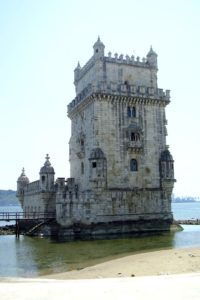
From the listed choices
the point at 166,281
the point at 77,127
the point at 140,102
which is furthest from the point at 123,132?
the point at 166,281

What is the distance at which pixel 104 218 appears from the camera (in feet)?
131

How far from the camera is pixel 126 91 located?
42906 mm

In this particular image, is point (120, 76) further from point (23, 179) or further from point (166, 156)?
point (23, 179)

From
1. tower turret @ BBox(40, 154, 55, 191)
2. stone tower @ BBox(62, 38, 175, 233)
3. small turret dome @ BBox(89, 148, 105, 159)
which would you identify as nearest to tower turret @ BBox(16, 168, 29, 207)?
tower turret @ BBox(40, 154, 55, 191)

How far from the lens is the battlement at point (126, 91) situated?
41812mm

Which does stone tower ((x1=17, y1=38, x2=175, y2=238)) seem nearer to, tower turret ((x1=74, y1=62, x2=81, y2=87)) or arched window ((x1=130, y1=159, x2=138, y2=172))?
arched window ((x1=130, y1=159, x2=138, y2=172))

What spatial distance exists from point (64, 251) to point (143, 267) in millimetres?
11039

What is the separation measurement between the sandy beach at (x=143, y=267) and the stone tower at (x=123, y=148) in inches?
610

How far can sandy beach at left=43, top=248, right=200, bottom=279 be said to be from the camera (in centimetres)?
1934

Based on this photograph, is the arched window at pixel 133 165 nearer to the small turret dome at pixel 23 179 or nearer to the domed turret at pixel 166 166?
the domed turret at pixel 166 166

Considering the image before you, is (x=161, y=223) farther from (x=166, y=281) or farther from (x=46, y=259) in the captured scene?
(x=166, y=281)

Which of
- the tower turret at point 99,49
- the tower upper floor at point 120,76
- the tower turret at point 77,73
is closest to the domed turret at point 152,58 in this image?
the tower upper floor at point 120,76

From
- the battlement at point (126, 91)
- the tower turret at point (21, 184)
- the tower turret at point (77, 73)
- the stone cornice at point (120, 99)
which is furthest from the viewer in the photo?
the tower turret at point (21, 184)

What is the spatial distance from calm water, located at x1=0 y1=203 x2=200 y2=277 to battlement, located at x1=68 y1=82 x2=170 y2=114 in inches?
615
